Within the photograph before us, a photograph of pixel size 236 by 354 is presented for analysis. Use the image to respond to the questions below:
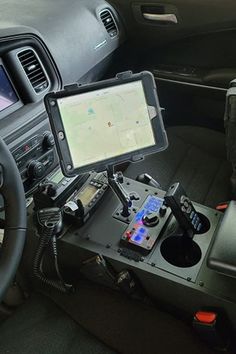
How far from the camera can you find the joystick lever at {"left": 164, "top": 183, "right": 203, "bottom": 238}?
90 cm

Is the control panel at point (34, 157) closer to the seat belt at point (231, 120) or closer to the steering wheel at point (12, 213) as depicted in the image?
the steering wheel at point (12, 213)

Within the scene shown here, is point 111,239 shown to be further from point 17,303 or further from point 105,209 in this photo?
point 17,303

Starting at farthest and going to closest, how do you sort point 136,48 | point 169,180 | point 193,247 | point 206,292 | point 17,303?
point 136,48 → point 169,180 → point 17,303 → point 193,247 → point 206,292

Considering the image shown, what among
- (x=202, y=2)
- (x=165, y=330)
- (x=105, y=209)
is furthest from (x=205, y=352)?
(x=202, y=2)

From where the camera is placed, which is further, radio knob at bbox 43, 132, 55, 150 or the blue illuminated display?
radio knob at bbox 43, 132, 55, 150

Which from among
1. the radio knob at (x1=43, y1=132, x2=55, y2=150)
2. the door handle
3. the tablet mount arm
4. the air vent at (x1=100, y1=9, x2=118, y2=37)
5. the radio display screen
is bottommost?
the tablet mount arm

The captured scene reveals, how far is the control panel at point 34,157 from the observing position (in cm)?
108

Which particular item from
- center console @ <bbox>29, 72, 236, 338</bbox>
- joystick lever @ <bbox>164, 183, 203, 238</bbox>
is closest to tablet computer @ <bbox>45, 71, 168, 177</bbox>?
center console @ <bbox>29, 72, 236, 338</bbox>

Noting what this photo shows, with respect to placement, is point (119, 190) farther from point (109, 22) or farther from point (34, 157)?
point (109, 22)

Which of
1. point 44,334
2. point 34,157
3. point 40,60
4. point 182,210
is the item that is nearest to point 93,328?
point 44,334

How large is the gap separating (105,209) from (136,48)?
0.87m

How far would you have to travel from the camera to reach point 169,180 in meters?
1.40

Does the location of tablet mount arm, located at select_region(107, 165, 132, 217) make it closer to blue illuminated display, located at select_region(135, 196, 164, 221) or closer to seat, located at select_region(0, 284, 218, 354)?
blue illuminated display, located at select_region(135, 196, 164, 221)

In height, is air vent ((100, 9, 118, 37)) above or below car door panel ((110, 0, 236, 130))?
above
